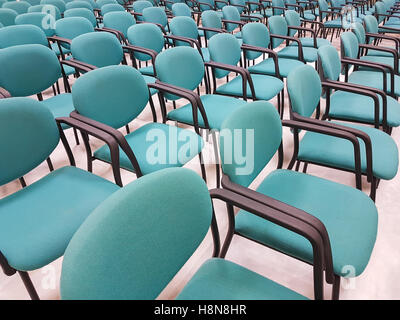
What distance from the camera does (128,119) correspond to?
1.79m

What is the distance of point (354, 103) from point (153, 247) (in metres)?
1.84

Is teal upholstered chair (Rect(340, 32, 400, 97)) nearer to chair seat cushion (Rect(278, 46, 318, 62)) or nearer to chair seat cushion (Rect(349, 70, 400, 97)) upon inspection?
chair seat cushion (Rect(349, 70, 400, 97))

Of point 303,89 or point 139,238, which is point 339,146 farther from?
point 139,238

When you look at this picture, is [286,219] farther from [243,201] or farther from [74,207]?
[74,207]

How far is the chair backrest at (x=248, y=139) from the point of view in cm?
114

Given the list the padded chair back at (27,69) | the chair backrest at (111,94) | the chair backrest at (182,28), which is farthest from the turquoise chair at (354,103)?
the padded chair back at (27,69)

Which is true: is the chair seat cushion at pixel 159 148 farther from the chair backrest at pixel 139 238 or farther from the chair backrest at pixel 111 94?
the chair backrest at pixel 139 238

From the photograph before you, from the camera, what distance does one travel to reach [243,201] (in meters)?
1.00

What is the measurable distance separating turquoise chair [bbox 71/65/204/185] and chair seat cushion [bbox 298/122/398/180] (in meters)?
0.59

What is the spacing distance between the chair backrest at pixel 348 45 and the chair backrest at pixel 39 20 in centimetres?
293

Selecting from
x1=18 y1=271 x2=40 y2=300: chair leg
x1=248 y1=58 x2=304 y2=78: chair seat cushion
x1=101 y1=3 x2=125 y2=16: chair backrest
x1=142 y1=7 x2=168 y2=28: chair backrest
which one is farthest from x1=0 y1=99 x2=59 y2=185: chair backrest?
x1=101 y1=3 x2=125 y2=16: chair backrest

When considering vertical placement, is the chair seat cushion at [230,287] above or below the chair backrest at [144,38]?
below

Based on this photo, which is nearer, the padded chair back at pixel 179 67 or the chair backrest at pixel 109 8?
the padded chair back at pixel 179 67
